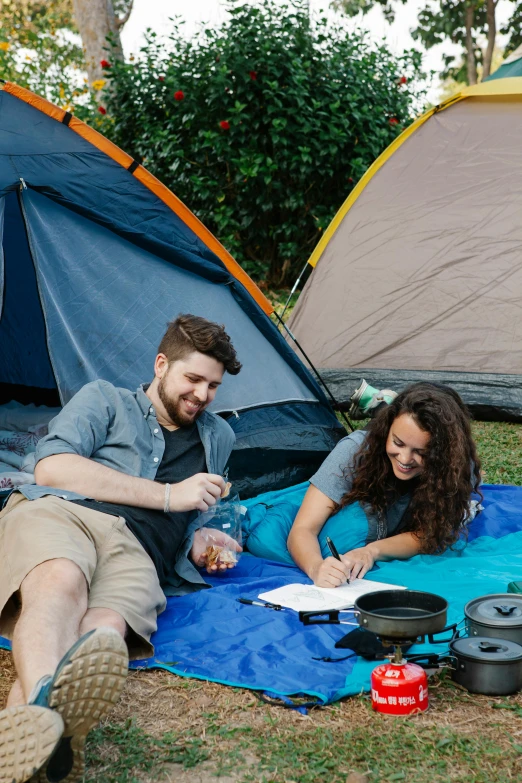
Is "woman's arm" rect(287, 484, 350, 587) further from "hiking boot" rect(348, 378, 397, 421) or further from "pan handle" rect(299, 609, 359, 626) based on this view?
"hiking boot" rect(348, 378, 397, 421)

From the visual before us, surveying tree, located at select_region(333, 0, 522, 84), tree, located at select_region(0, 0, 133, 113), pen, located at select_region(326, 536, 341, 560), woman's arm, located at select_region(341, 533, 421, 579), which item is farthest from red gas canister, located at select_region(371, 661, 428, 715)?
tree, located at select_region(333, 0, 522, 84)

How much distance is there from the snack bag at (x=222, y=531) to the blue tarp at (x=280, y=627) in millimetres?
84

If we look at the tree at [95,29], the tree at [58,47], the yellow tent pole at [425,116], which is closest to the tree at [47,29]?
the tree at [58,47]

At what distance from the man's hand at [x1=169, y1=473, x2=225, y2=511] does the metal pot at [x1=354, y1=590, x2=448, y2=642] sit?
26.8 inches

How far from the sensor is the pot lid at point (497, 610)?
2.37 meters

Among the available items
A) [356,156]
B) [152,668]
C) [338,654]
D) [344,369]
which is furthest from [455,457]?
[356,156]

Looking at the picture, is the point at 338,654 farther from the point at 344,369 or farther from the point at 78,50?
the point at 78,50

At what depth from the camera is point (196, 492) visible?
9.06ft

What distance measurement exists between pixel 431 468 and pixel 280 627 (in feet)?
2.70

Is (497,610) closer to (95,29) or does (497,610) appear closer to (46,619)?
(46,619)

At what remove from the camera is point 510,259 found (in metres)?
5.38

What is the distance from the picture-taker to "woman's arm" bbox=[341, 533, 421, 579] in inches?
116

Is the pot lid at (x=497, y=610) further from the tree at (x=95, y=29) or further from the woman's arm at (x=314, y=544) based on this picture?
the tree at (x=95, y=29)

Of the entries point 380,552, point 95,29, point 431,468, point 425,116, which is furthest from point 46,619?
point 95,29
